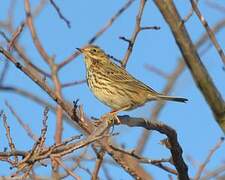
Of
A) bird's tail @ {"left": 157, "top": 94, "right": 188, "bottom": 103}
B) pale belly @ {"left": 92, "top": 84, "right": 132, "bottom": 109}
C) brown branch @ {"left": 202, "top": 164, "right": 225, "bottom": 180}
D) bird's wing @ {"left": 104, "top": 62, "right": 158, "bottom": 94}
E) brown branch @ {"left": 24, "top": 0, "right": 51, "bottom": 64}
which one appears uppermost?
brown branch @ {"left": 24, "top": 0, "right": 51, "bottom": 64}

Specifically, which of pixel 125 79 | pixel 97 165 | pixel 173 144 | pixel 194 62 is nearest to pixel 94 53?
pixel 125 79

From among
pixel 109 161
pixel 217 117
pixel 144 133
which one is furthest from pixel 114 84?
pixel 217 117

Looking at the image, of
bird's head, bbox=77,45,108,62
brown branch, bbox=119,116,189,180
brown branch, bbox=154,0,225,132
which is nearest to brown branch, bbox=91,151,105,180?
brown branch, bbox=119,116,189,180

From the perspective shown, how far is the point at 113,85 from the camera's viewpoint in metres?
8.32

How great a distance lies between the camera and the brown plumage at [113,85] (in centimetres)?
795

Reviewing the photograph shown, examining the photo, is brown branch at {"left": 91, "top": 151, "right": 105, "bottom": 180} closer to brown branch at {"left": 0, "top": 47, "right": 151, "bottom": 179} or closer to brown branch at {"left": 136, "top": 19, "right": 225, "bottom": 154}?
brown branch at {"left": 0, "top": 47, "right": 151, "bottom": 179}

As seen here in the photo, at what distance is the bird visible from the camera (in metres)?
7.94

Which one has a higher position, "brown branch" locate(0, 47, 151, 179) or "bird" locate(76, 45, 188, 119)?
"bird" locate(76, 45, 188, 119)

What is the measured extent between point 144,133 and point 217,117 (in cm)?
549

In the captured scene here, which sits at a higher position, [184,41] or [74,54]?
[74,54]

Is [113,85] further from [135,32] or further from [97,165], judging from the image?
[97,165]

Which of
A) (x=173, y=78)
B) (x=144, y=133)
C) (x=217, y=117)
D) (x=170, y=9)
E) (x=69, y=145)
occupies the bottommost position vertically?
(x=217, y=117)

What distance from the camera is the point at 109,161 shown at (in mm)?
6820

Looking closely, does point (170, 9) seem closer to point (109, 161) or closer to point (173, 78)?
point (109, 161)
